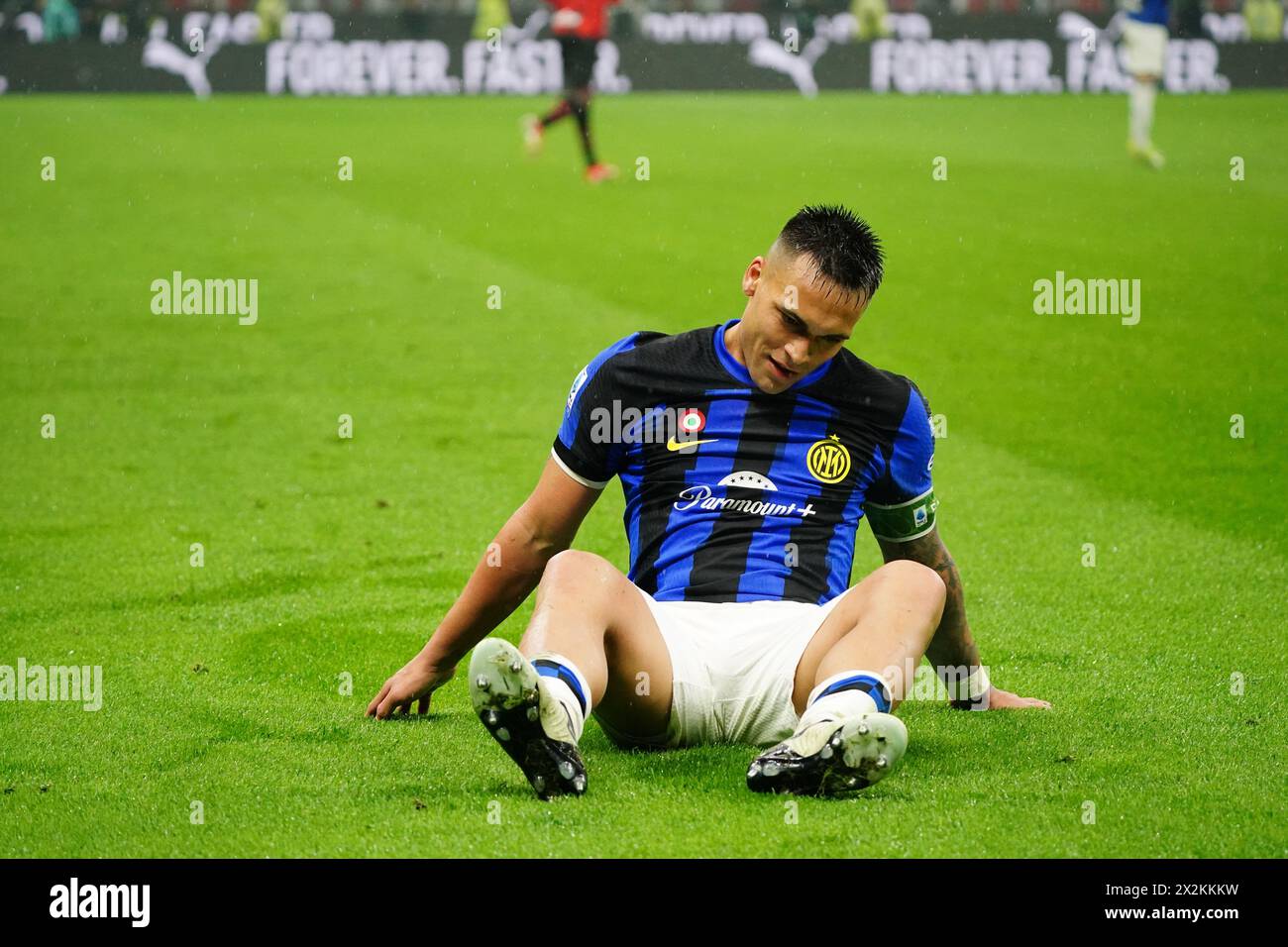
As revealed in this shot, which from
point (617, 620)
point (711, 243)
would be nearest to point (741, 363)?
point (617, 620)

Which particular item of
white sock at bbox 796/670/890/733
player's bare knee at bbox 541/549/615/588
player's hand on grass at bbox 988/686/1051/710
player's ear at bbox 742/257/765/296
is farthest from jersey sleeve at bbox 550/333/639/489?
player's hand on grass at bbox 988/686/1051/710

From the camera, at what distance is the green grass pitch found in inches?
149

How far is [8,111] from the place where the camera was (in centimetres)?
2550

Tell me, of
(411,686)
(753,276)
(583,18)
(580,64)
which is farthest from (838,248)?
(583,18)

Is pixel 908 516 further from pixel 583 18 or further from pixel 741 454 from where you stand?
pixel 583 18

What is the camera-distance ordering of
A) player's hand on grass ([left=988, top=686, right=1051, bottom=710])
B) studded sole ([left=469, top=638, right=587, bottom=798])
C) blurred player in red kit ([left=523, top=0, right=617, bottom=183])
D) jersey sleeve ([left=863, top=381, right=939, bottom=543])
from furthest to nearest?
blurred player in red kit ([left=523, top=0, right=617, bottom=183]), player's hand on grass ([left=988, top=686, right=1051, bottom=710]), jersey sleeve ([left=863, top=381, right=939, bottom=543]), studded sole ([left=469, top=638, right=587, bottom=798])

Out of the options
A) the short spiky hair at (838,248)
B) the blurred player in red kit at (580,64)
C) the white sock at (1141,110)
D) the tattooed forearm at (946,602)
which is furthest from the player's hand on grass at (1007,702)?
the white sock at (1141,110)

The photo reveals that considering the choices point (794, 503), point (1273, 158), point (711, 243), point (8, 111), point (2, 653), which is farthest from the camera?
point (8, 111)

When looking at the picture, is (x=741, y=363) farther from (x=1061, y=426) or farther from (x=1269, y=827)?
(x=1061, y=426)

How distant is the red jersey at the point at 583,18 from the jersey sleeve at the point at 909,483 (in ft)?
52.0

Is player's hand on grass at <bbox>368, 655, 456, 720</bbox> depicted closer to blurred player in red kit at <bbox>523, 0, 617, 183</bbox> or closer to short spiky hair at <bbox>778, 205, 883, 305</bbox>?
short spiky hair at <bbox>778, 205, 883, 305</bbox>

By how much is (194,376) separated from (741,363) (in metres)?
7.01

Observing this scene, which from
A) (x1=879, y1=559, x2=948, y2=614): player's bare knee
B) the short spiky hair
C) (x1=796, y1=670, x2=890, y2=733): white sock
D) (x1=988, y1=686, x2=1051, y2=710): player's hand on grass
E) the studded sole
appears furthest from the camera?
(x1=988, y1=686, x2=1051, y2=710): player's hand on grass

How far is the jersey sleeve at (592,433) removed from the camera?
4.11 meters
